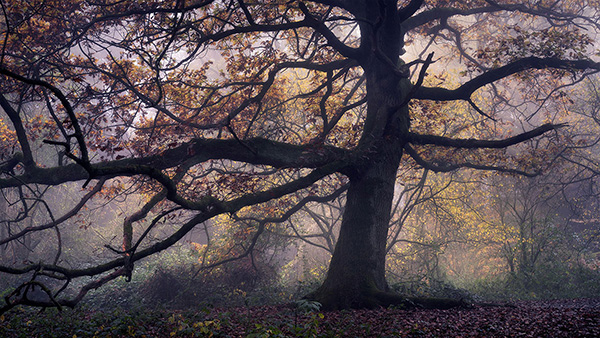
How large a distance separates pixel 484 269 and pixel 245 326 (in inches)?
816

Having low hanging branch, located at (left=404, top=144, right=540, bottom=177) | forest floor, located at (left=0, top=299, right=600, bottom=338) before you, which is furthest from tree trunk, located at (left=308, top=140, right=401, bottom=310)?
low hanging branch, located at (left=404, top=144, right=540, bottom=177)

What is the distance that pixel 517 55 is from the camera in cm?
968

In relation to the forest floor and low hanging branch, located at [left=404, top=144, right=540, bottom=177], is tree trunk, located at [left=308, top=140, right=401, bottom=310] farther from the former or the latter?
low hanging branch, located at [left=404, top=144, right=540, bottom=177]

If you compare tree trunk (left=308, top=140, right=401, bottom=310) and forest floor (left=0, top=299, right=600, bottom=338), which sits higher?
tree trunk (left=308, top=140, right=401, bottom=310)

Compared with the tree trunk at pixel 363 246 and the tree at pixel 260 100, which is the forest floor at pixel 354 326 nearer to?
the tree trunk at pixel 363 246

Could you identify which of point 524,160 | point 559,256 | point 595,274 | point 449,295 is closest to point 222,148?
point 449,295

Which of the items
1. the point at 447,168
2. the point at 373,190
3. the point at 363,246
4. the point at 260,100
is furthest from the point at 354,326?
the point at 447,168

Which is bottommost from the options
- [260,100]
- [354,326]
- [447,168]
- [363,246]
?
[354,326]

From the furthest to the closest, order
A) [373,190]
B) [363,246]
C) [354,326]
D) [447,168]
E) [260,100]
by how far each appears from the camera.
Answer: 1. [447,168]
2. [260,100]
3. [373,190]
4. [363,246]
5. [354,326]

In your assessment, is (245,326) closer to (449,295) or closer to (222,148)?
(222,148)

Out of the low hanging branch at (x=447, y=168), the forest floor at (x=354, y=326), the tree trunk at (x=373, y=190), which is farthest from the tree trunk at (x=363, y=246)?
the low hanging branch at (x=447, y=168)

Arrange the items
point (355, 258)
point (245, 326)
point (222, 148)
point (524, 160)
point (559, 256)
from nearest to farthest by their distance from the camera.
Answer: point (245, 326)
point (222, 148)
point (355, 258)
point (524, 160)
point (559, 256)

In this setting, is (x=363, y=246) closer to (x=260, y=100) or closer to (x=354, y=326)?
(x=354, y=326)

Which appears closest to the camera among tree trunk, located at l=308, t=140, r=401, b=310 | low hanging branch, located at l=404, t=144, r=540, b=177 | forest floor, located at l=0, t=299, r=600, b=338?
forest floor, located at l=0, t=299, r=600, b=338
